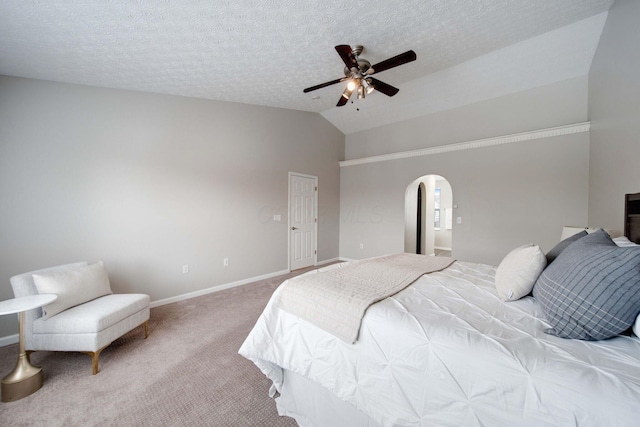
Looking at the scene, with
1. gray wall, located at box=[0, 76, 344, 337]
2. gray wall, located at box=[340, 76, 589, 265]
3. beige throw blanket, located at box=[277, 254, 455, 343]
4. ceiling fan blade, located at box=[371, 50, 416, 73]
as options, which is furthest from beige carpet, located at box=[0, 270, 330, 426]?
gray wall, located at box=[340, 76, 589, 265]

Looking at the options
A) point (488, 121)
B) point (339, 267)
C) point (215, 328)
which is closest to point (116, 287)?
point (215, 328)

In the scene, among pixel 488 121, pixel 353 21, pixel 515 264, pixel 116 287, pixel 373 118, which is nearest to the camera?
pixel 515 264

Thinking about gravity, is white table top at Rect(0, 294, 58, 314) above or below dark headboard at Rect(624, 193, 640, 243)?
below

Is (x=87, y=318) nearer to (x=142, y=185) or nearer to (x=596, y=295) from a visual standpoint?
(x=142, y=185)

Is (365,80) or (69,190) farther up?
(365,80)

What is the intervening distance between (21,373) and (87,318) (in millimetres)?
445

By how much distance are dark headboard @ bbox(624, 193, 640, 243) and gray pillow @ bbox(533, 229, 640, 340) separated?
1.29 metres

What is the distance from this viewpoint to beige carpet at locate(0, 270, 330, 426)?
1556mm

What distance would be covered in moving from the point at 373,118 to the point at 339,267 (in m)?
4.09

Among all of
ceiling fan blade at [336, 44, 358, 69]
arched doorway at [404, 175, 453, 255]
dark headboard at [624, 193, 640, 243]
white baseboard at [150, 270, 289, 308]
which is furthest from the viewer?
arched doorway at [404, 175, 453, 255]

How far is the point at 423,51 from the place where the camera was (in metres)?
2.99

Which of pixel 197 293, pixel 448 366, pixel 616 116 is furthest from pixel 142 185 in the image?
pixel 616 116

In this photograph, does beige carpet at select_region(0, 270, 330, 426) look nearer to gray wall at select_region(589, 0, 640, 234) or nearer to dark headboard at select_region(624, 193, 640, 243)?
dark headboard at select_region(624, 193, 640, 243)

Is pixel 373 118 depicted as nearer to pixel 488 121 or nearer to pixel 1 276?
pixel 488 121
